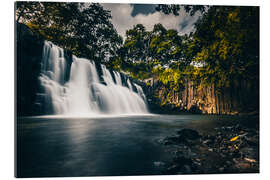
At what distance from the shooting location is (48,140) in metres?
2.01

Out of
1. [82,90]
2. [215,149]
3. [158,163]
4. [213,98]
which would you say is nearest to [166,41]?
[213,98]

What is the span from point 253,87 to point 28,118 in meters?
4.25

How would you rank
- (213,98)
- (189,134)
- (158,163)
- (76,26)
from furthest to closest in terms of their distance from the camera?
1. (213,98)
2. (76,26)
3. (189,134)
4. (158,163)

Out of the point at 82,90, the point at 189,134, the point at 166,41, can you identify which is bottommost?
the point at 189,134

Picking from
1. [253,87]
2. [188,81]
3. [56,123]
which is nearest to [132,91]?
[188,81]

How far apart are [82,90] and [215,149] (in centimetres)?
339

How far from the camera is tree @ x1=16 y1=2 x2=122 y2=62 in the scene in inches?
96.3

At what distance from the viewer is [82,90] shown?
12.8 feet

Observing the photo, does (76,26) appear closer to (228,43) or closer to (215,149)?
(228,43)

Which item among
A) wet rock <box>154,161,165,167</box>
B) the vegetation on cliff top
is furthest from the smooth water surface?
the vegetation on cliff top

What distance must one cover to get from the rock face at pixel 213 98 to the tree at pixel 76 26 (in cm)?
172

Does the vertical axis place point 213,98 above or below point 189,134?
above
